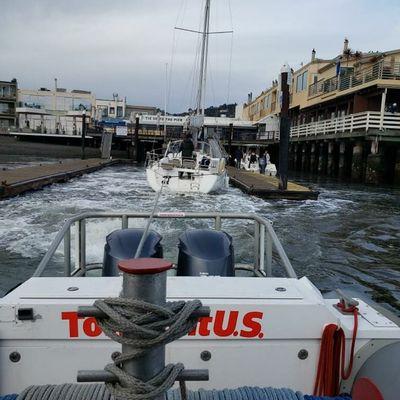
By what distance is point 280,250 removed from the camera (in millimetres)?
3348

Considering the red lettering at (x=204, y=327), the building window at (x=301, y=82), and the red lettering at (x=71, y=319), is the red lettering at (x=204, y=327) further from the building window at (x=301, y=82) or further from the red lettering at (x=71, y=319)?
the building window at (x=301, y=82)

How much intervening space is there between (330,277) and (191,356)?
5.60 meters

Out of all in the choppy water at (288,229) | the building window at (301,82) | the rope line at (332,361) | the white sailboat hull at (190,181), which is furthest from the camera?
the building window at (301,82)

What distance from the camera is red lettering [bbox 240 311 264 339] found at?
2.19 meters

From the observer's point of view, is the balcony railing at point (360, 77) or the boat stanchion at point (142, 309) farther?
the balcony railing at point (360, 77)

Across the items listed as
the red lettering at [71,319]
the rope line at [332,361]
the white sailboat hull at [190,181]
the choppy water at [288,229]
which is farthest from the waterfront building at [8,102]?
the rope line at [332,361]

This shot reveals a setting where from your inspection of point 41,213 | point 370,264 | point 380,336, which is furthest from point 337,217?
point 380,336

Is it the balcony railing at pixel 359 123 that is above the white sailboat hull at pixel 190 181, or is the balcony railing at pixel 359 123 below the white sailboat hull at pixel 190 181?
above

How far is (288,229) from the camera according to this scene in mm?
11148

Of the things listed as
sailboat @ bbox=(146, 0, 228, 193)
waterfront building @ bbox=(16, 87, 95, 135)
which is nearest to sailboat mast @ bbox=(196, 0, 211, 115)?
sailboat @ bbox=(146, 0, 228, 193)

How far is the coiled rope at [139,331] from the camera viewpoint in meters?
1.14

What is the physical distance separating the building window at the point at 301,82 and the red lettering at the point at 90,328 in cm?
4563

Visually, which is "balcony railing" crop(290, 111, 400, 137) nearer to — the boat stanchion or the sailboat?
the sailboat

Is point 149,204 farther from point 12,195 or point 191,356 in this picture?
point 191,356
